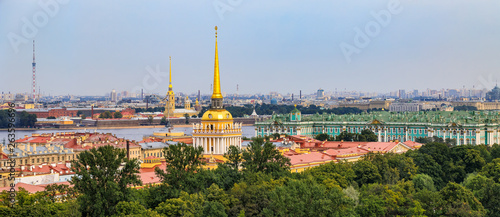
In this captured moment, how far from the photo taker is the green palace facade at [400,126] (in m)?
57.4

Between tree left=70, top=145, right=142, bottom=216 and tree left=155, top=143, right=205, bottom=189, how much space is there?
67.5 inches

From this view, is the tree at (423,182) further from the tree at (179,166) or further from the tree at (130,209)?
the tree at (130,209)

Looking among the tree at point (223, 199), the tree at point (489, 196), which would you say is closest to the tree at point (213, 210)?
the tree at point (223, 199)

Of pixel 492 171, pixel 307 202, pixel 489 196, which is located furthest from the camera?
pixel 492 171

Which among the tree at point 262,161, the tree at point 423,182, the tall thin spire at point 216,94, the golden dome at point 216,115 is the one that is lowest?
the tree at point 423,182

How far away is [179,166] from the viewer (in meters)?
24.2

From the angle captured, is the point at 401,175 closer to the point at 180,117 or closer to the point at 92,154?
the point at 92,154

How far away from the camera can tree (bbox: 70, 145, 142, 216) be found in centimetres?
2069

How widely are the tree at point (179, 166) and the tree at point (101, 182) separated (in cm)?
172

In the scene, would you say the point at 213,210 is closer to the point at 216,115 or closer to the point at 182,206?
the point at 182,206

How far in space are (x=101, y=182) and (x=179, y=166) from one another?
3466mm

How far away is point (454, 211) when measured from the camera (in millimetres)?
22719

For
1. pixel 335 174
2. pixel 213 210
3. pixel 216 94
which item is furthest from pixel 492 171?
pixel 213 210

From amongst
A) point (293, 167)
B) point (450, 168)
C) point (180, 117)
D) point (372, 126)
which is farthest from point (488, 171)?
point (180, 117)
